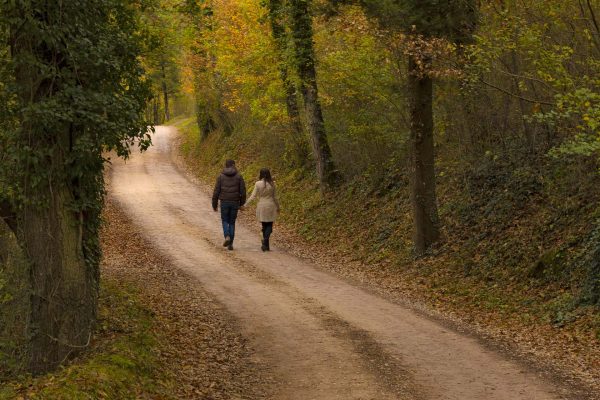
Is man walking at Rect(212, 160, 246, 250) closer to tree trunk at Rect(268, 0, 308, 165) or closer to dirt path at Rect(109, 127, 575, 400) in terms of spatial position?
dirt path at Rect(109, 127, 575, 400)

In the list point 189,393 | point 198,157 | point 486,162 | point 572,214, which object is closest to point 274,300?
point 189,393

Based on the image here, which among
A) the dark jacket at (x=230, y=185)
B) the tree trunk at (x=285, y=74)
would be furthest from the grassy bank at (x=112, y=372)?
the tree trunk at (x=285, y=74)

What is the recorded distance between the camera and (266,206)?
57.3ft

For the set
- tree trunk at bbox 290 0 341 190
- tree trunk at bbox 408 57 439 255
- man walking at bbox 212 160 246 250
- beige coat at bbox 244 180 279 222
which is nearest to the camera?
tree trunk at bbox 408 57 439 255

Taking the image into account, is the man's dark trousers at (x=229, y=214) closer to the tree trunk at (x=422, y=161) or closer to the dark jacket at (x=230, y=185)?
the dark jacket at (x=230, y=185)

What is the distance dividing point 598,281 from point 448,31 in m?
5.63

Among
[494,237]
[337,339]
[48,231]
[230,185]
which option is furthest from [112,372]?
[230,185]

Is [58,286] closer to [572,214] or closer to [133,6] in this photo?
[133,6]

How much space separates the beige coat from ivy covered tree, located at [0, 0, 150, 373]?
9079 mm

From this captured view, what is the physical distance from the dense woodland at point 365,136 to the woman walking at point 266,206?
184 centimetres

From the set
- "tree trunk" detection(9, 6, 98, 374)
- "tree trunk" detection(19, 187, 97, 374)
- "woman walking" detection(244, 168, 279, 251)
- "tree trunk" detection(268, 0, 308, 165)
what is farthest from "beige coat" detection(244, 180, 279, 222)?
"tree trunk" detection(19, 187, 97, 374)

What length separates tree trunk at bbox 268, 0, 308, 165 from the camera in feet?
70.5

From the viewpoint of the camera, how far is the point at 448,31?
1374 cm

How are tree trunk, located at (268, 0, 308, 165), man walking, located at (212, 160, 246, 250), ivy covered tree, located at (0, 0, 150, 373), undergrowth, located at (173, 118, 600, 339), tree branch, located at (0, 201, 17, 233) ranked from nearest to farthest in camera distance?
1. ivy covered tree, located at (0, 0, 150, 373)
2. tree branch, located at (0, 201, 17, 233)
3. undergrowth, located at (173, 118, 600, 339)
4. man walking, located at (212, 160, 246, 250)
5. tree trunk, located at (268, 0, 308, 165)
